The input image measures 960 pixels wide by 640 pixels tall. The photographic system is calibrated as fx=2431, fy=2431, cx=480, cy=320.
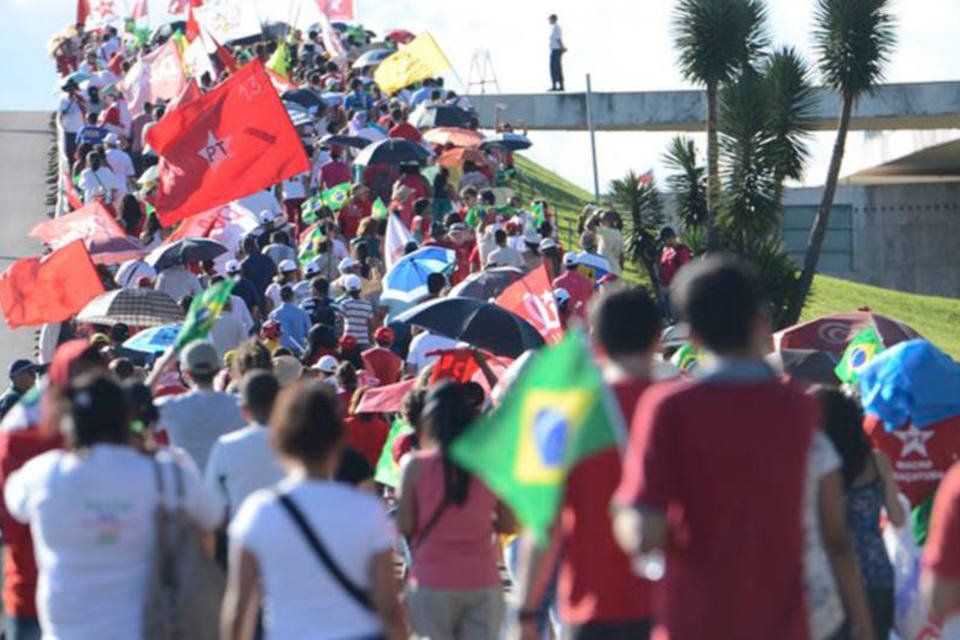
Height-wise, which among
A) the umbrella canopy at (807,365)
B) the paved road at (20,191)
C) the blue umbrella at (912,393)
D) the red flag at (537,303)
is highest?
the blue umbrella at (912,393)

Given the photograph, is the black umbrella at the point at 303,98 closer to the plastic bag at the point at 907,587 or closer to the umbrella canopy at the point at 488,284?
the umbrella canopy at the point at 488,284

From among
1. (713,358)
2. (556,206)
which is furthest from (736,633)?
(556,206)

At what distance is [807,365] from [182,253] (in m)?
7.20

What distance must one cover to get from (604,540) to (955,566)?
3.84 ft

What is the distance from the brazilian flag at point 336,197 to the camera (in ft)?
82.6

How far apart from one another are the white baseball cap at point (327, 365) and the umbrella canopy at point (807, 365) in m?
3.21

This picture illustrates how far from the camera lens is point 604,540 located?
6.92 metres

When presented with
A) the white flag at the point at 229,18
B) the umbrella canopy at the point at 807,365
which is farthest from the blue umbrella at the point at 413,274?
the white flag at the point at 229,18

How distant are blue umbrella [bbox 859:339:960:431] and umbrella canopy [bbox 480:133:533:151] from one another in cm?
2292

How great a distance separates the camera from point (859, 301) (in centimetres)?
4569

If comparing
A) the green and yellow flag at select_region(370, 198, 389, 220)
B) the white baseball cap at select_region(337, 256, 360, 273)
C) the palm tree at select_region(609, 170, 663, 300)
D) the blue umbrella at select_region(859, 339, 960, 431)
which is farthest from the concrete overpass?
the blue umbrella at select_region(859, 339, 960, 431)

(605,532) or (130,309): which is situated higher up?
(605,532)

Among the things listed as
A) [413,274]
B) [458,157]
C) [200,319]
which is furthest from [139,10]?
[200,319]

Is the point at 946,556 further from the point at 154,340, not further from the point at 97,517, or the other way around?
the point at 154,340
